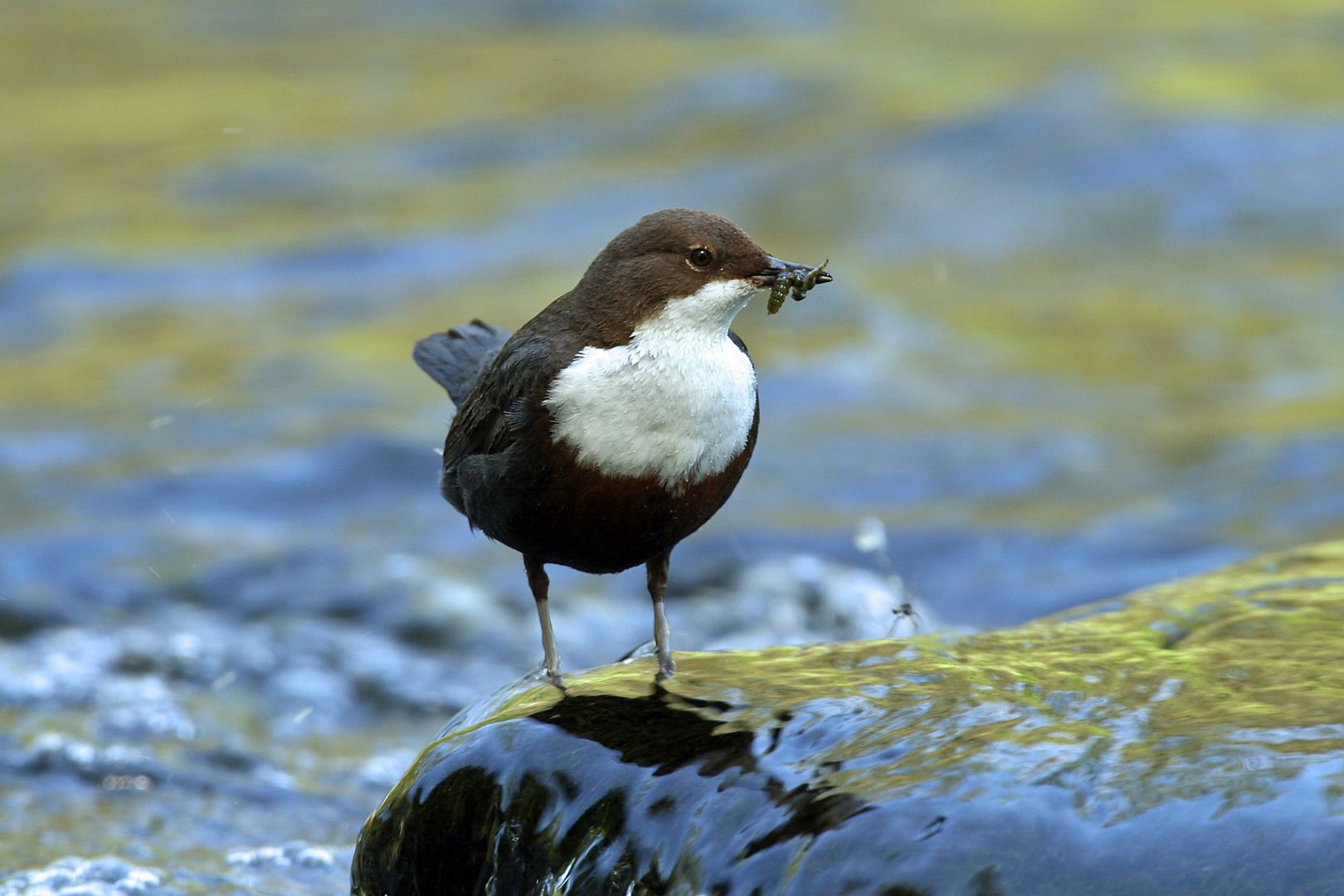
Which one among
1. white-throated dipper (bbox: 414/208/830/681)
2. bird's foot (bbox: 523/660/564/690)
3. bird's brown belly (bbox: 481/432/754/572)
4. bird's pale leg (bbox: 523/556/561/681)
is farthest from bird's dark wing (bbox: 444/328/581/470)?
bird's foot (bbox: 523/660/564/690)

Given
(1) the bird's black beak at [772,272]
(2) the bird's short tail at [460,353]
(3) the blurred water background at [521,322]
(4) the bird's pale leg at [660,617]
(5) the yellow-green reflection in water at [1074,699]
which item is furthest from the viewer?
(3) the blurred water background at [521,322]

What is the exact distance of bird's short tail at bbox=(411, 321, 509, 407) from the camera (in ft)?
14.8

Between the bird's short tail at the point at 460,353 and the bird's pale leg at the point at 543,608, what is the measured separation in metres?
0.74

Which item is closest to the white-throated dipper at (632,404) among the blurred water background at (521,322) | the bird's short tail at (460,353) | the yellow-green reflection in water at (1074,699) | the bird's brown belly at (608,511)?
the bird's brown belly at (608,511)

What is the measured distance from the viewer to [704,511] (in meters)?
3.49

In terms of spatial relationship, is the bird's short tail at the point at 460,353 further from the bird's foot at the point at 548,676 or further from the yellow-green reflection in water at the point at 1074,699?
the yellow-green reflection in water at the point at 1074,699

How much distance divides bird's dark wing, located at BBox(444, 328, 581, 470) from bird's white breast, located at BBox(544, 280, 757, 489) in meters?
0.06

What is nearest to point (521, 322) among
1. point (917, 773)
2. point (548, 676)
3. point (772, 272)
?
point (548, 676)

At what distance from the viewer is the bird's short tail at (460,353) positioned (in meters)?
4.52

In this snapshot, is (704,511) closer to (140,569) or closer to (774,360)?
(140,569)

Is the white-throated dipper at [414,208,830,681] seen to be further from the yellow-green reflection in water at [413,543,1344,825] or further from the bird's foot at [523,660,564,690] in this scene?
the yellow-green reflection in water at [413,543,1344,825]

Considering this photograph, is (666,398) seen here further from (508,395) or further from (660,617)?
(660,617)

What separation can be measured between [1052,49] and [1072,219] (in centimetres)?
354

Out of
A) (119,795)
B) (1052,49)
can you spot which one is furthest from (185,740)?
(1052,49)
